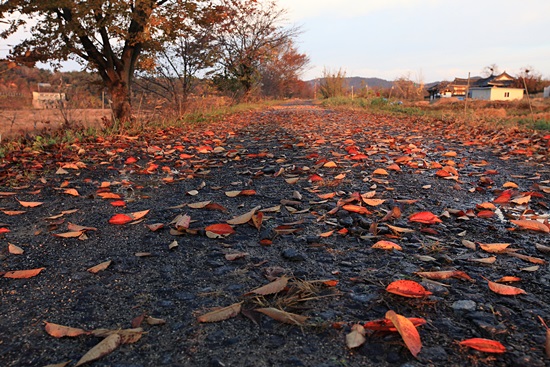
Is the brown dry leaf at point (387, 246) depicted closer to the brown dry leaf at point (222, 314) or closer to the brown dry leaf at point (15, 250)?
the brown dry leaf at point (222, 314)

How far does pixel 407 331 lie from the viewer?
3.70 ft

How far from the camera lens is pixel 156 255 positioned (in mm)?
1784

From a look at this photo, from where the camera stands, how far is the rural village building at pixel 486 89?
48.6 meters

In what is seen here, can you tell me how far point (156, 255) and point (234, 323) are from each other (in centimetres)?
70

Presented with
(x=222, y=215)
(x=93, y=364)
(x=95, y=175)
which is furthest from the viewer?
(x=95, y=175)

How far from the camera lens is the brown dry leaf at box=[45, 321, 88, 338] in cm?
118

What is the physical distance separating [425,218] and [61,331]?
1.86 m

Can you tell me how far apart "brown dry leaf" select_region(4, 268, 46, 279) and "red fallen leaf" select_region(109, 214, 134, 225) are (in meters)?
0.61

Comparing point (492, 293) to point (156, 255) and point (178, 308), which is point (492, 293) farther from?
point (156, 255)

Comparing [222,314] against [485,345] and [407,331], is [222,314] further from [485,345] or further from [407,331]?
[485,345]

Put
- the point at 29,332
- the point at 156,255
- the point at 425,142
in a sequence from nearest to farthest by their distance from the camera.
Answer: the point at 29,332, the point at 156,255, the point at 425,142

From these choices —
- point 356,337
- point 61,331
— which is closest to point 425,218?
point 356,337

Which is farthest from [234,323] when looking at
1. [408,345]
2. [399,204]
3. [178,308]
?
[399,204]

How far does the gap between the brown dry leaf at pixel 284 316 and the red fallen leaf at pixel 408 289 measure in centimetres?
36
